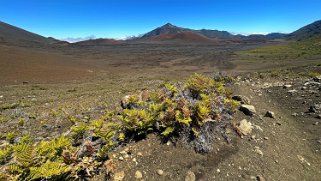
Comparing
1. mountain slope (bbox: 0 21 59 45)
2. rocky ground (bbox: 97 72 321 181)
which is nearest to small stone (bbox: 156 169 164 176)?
rocky ground (bbox: 97 72 321 181)

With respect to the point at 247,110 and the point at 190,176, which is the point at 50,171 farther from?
the point at 247,110

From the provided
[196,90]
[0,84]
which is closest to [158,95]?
[196,90]

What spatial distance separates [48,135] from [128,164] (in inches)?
212

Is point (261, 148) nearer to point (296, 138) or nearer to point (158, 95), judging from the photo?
point (296, 138)

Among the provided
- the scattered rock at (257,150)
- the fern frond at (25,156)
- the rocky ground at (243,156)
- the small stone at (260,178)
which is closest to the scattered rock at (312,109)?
the rocky ground at (243,156)

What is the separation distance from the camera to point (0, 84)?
2631 cm

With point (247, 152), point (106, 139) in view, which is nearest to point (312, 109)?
point (247, 152)

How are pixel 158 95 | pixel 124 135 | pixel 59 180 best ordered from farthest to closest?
pixel 158 95 < pixel 124 135 < pixel 59 180

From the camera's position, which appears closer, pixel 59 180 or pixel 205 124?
pixel 59 180

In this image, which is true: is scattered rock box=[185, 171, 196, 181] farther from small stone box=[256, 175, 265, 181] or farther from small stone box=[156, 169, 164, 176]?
small stone box=[256, 175, 265, 181]

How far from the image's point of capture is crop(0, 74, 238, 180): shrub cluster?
13.4 feet

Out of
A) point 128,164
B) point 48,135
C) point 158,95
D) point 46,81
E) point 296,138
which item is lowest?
point 46,81

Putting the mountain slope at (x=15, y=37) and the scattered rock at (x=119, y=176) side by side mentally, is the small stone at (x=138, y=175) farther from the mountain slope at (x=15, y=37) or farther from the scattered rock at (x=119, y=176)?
the mountain slope at (x=15, y=37)

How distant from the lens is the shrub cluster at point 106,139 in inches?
160
